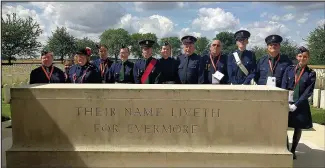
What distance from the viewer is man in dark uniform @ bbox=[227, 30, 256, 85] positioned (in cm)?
659

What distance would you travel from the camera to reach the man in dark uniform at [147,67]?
6684mm

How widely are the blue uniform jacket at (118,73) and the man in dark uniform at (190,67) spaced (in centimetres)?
96

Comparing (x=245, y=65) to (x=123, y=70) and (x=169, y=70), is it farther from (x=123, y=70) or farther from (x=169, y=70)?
(x=123, y=70)

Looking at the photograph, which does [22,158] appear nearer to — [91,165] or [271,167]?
[91,165]

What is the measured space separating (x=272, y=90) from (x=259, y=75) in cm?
140

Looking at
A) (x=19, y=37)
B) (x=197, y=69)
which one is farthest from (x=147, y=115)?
(x=19, y=37)

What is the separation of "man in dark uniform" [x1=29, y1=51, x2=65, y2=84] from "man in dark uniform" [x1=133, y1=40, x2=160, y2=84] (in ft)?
4.62

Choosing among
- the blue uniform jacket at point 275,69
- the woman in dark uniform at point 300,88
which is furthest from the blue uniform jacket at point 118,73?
the woman in dark uniform at point 300,88

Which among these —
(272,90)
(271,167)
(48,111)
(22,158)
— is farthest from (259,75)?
(22,158)

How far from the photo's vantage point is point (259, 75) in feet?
21.4

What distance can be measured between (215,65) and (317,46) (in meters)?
37.3

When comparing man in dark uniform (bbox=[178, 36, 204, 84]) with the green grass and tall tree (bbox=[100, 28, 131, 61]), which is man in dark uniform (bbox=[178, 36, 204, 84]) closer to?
the green grass

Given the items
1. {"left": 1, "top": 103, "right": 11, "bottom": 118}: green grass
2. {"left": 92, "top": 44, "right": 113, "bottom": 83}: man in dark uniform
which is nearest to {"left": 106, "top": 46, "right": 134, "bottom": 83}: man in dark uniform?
{"left": 92, "top": 44, "right": 113, "bottom": 83}: man in dark uniform

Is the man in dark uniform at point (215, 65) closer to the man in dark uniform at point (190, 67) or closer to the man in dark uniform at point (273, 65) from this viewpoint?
the man in dark uniform at point (190, 67)
